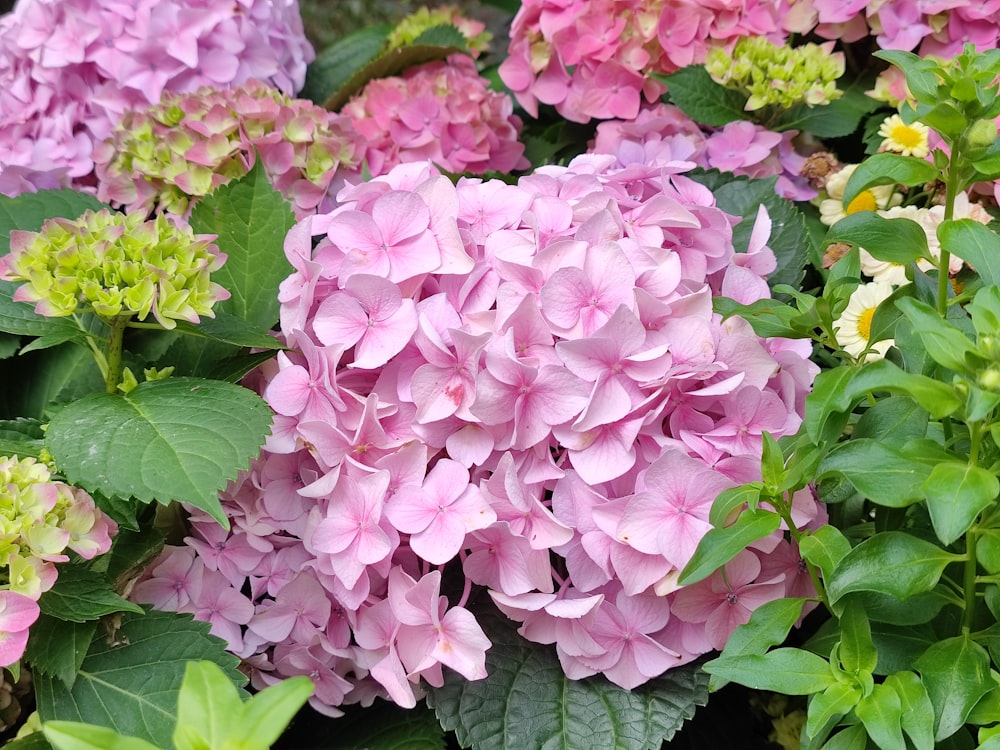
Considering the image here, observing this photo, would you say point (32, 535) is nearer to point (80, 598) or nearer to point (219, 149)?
point (80, 598)

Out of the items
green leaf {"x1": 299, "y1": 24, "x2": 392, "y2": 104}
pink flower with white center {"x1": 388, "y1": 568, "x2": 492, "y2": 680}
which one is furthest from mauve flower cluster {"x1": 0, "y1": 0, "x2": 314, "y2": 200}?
pink flower with white center {"x1": 388, "y1": 568, "x2": 492, "y2": 680}

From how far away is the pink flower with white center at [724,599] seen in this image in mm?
735

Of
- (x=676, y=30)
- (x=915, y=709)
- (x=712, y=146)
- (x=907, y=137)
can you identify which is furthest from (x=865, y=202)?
(x=915, y=709)

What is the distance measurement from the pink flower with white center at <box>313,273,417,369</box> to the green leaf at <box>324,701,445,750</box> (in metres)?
0.32

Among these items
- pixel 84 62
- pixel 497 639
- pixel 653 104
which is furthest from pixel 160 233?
pixel 653 104

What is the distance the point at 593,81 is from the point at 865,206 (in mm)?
361

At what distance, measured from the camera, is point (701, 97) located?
114 centimetres

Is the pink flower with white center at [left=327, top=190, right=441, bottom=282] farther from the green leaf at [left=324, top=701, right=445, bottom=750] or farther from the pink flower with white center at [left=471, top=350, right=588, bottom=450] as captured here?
the green leaf at [left=324, top=701, right=445, bottom=750]

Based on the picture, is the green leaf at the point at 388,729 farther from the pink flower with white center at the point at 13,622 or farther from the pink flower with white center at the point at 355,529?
the pink flower with white center at the point at 13,622

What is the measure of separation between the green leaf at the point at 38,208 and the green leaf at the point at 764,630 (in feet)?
2.42

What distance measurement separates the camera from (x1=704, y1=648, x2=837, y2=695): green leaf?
0.61m

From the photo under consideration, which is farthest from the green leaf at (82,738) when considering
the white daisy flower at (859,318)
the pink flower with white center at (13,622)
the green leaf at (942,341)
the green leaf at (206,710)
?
the white daisy flower at (859,318)

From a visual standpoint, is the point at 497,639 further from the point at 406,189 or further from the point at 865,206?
the point at 865,206

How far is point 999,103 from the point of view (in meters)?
0.66
